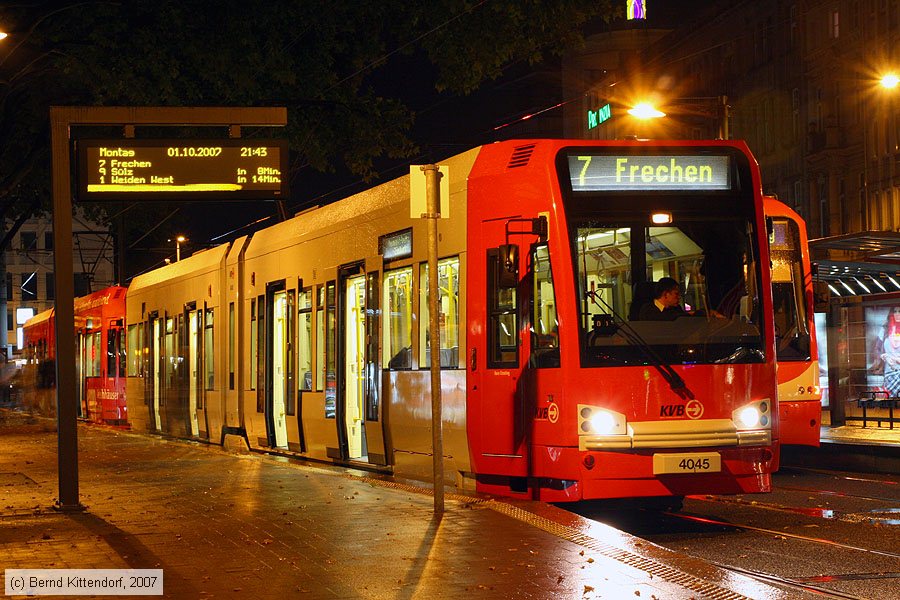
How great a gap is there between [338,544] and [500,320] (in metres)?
3.98

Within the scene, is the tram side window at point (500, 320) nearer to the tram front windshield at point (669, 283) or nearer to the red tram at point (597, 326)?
the red tram at point (597, 326)

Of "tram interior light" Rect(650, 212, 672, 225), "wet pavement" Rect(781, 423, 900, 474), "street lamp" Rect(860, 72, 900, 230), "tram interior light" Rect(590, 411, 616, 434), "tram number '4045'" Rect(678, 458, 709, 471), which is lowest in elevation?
"wet pavement" Rect(781, 423, 900, 474)

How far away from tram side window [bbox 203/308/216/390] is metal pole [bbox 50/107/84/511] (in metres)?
12.7

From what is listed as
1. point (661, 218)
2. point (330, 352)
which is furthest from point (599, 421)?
point (330, 352)

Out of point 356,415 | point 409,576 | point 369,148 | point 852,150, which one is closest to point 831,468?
point 356,415

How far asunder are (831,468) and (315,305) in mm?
8256

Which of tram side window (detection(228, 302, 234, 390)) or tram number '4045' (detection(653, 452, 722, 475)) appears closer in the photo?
tram number '4045' (detection(653, 452, 722, 475))

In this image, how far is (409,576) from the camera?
898cm

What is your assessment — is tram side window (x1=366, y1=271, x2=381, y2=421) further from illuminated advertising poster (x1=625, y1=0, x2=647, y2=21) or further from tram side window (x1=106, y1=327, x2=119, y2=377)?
illuminated advertising poster (x1=625, y1=0, x2=647, y2=21)

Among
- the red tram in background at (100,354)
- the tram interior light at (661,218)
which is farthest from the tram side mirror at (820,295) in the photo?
the red tram in background at (100,354)

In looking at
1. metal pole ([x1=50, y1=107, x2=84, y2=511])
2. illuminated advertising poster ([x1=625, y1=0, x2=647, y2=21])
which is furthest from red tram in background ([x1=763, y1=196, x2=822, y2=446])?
illuminated advertising poster ([x1=625, y1=0, x2=647, y2=21])

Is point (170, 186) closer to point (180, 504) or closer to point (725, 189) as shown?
point (180, 504)

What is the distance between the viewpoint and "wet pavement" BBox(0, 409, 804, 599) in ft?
28.6

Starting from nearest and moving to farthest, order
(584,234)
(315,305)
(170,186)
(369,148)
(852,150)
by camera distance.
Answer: (584,234), (170,186), (315,305), (369,148), (852,150)
